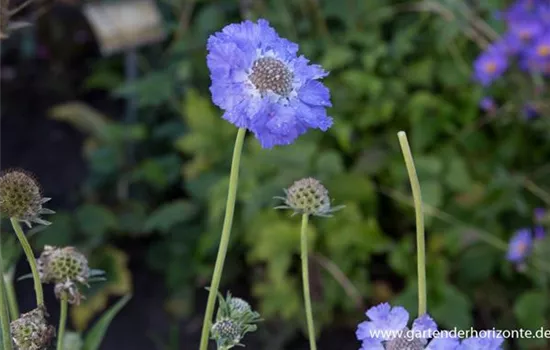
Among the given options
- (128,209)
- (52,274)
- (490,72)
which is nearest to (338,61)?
(490,72)

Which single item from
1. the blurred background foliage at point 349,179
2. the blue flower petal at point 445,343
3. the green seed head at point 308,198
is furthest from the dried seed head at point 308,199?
the blurred background foliage at point 349,179

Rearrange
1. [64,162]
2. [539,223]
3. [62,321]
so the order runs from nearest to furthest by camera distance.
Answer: [62,321] → [539,223] → [64,162]

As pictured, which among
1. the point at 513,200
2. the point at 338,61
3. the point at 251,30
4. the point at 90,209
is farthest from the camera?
the point at 90,209

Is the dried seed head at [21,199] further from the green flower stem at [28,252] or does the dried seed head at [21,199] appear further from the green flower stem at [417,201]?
the green flower stem at [417,201]

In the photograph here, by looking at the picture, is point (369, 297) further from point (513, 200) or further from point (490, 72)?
point (490, 72)

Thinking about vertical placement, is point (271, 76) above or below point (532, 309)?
below

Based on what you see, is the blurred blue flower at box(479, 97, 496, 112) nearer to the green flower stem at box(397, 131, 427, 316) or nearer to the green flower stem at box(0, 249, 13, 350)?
the green flower stem at box(397, 131, 427, 316)

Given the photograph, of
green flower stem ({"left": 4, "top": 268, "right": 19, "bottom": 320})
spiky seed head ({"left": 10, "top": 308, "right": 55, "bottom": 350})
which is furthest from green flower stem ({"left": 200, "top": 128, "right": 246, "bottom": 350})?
green flower stem ({"left": 4, "top": 268, "right": 19, "bottom": 320})

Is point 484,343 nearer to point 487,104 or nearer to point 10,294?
point 10,294

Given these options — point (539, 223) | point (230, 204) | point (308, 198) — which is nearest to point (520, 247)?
point (539, 223)
